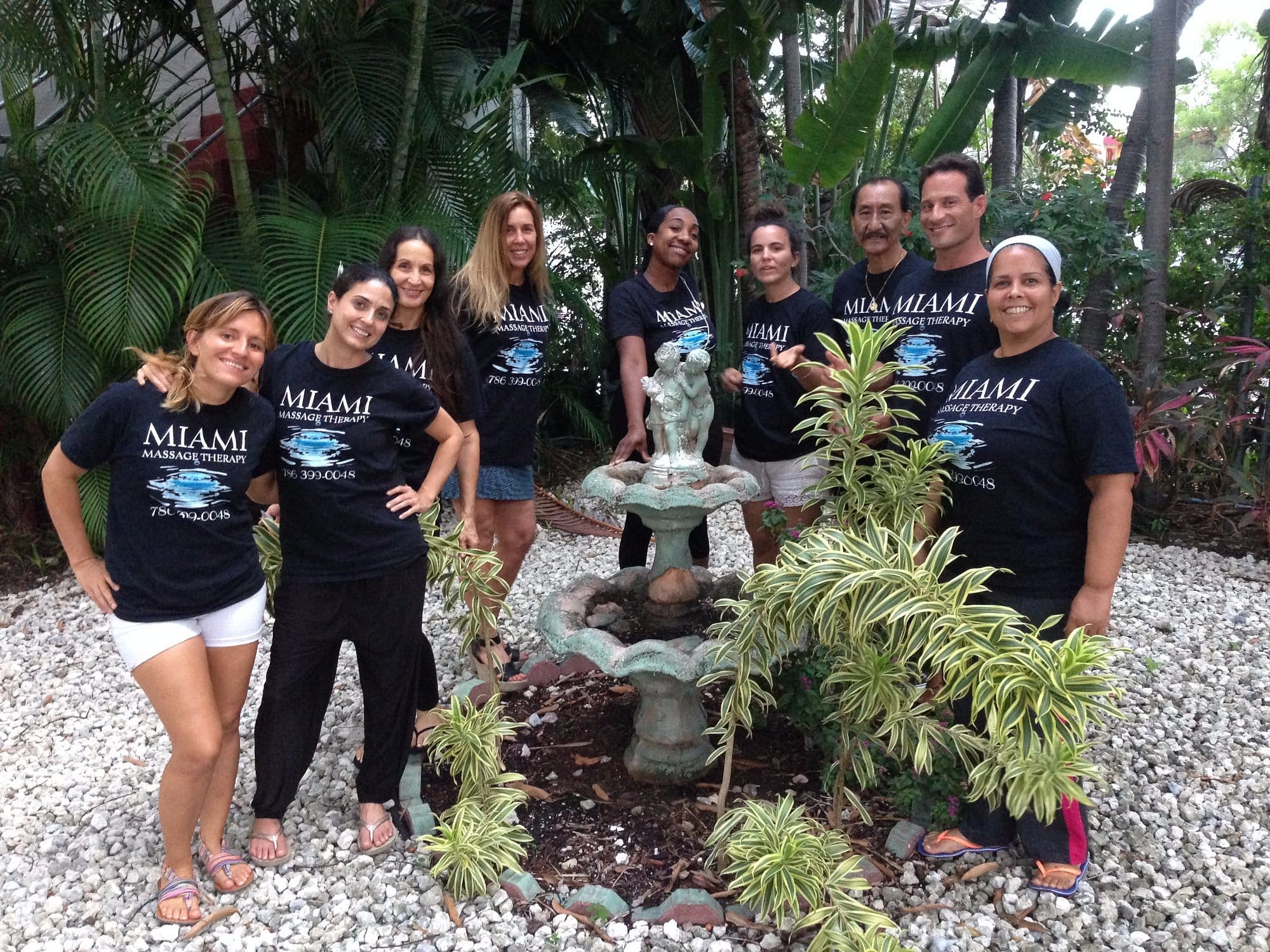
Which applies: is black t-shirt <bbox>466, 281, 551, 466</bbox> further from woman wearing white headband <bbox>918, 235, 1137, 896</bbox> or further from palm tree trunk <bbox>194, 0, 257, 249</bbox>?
palm tree trunk <bbox>194, 0, 257, 249</bbox>

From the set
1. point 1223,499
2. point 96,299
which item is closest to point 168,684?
point 96,299

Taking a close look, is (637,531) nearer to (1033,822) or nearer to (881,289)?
(881,289)

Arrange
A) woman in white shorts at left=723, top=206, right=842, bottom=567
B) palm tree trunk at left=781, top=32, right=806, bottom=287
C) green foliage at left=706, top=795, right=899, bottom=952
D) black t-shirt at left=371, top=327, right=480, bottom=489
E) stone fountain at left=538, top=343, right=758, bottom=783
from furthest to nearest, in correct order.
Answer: palm tree trunk at left=781, top=32, right=806, bottom=287 → woman in white shorts at left=723, top=206, right=842, bottom=567 → black t-shirt at left=371, top=327, right=480, bottom=489 → stone fountain at left=538, top=343, right=758, bottom=783 → green foliage at left=706, top=795, right=899, bottom=952

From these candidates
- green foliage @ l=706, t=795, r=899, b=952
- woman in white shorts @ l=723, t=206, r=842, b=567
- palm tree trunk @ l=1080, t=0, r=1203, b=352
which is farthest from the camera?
palm tree trunk @ l=1080, t=0, r=1203, b=352

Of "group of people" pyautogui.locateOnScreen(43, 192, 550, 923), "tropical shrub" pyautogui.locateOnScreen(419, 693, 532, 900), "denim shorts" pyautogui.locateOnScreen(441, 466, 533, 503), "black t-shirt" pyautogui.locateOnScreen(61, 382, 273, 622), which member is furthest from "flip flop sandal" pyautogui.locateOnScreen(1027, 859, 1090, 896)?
"black t-shirt" pyautogui.locateOnScreen(61, 382, 273, 622)

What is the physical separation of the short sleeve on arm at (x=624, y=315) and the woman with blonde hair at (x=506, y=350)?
27 cm

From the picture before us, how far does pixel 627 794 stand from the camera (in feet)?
9.87

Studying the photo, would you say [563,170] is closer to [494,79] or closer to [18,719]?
[494,79]

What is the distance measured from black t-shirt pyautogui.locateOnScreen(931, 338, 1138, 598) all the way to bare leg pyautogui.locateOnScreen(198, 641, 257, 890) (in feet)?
6.68

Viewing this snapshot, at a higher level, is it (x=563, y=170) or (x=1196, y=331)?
(x=563, y=170)

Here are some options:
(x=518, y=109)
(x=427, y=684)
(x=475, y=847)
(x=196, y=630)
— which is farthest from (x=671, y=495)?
(x=518, y=109)

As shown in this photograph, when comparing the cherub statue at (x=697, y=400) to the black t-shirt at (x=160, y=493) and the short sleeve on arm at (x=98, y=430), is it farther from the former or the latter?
the short sleeve on arm at (x=98, y=430)

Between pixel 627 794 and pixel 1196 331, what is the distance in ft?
17.3

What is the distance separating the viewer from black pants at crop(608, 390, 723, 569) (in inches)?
145
